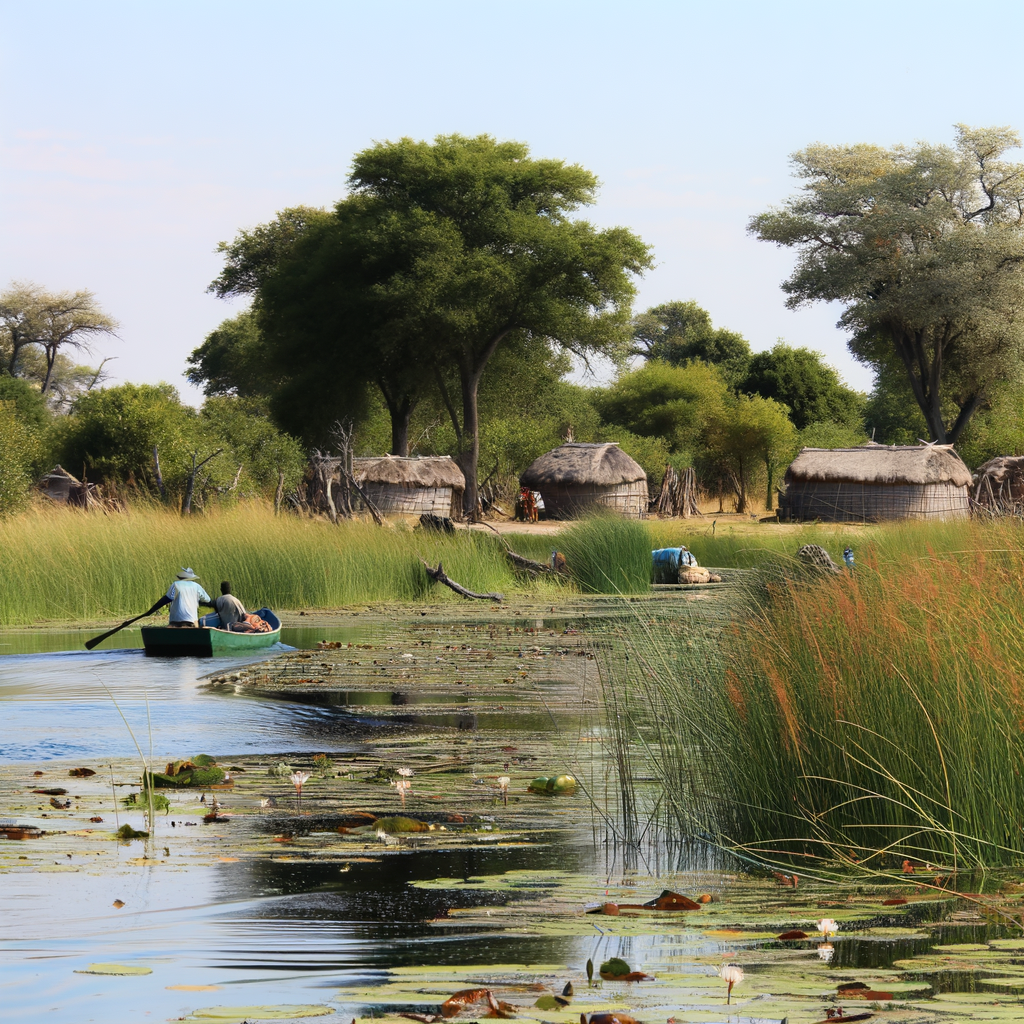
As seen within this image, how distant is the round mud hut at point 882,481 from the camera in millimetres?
39531

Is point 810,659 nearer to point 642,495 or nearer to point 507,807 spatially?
point 507,807

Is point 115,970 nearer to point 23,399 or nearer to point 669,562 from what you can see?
point 669,562

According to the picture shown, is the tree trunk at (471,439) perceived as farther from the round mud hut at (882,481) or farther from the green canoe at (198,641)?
the green canoe at (198,641)

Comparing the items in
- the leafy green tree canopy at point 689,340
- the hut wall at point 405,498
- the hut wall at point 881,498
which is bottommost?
the hut wall at point 881,498

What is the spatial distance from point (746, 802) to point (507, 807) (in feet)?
4.41

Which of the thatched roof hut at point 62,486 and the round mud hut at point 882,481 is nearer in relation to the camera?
the thatched roof hut at point 62,486

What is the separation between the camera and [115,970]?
3.93 metres

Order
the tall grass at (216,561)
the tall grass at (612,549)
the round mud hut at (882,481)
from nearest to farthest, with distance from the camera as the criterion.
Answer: the tall grass at (216,561) < the tall grass at (612,549) < the round mud hut at (882,481)

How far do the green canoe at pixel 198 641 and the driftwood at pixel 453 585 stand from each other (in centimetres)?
615

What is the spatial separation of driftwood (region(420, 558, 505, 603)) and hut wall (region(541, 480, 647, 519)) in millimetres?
18293

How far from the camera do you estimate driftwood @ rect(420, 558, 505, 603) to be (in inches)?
832

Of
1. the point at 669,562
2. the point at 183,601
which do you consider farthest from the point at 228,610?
the point at 669,562

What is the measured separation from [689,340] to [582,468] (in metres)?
30.0

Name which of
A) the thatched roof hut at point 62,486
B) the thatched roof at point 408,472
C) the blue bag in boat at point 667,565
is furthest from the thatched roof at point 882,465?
the thatched roof hut at point 62,486
